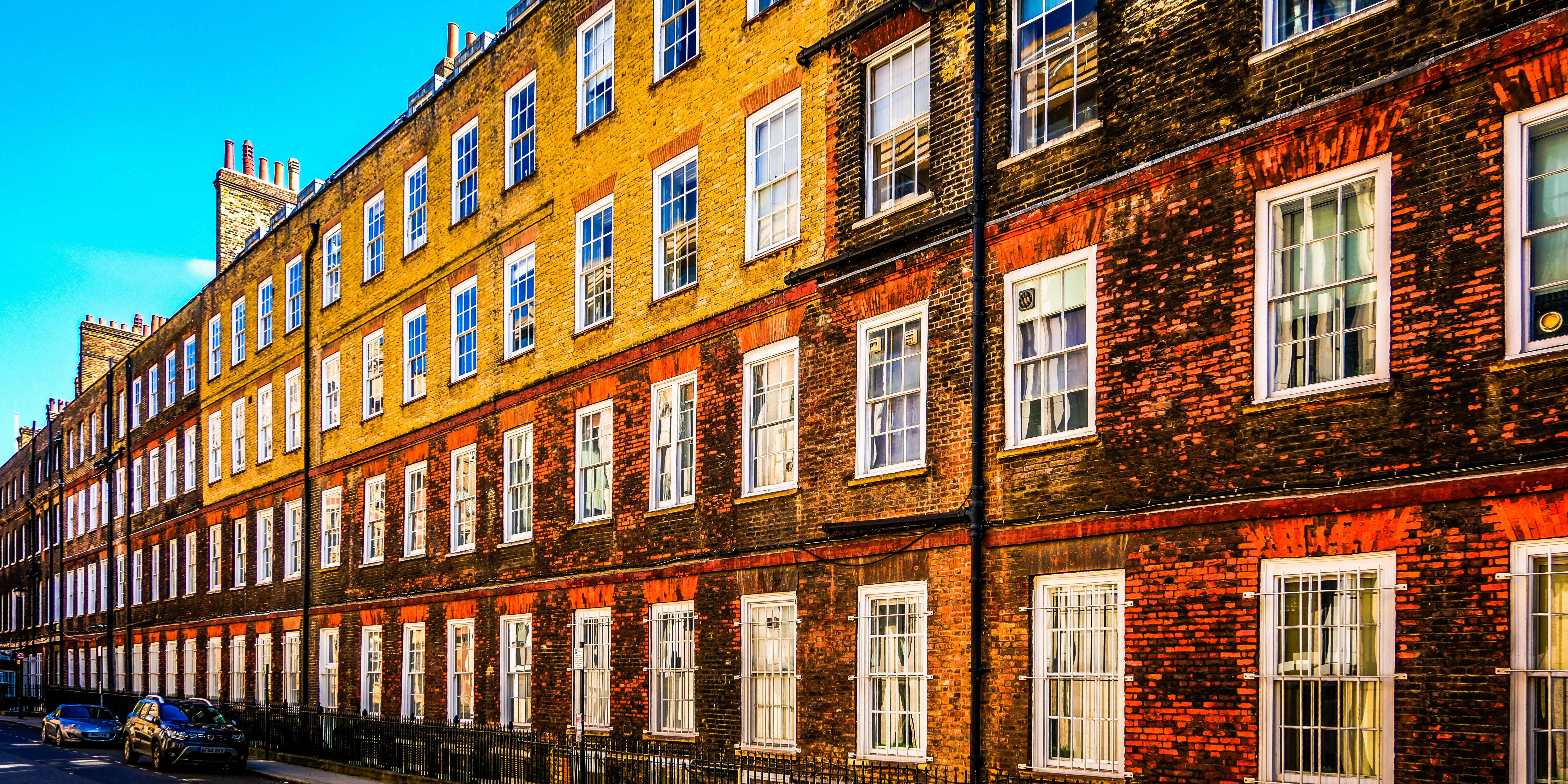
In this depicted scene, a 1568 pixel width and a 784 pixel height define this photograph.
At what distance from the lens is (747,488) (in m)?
19.6

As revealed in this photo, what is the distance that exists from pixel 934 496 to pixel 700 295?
20.5 feet

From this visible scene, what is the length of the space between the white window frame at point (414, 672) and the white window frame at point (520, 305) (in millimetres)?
6670

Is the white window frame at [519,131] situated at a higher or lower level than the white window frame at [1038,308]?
higher

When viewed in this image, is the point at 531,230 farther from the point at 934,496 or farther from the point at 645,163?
the point at 934,496

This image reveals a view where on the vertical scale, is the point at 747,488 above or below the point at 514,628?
above

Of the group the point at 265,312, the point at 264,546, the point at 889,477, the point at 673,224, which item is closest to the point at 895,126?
the point at 889,477

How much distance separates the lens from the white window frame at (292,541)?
36219mm

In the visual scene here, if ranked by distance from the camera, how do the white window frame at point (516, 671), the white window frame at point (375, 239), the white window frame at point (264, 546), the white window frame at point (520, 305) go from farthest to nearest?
1. the white window frame at point (264, 546)
2. the white window frame at point (375, 239)
3. the white window frame at point (520, 305)
4. the white window frame at point (516, 671)

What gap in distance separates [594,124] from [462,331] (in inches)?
262

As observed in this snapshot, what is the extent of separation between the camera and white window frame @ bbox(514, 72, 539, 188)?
26188mm

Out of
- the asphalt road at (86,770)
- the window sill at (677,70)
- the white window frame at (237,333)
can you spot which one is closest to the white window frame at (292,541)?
the asphalt road at (86,770)

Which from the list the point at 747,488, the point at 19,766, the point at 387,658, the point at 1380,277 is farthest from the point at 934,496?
the point at 19,766

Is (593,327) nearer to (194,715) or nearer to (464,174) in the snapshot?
(464,174)

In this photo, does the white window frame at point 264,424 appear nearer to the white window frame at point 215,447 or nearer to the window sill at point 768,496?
the white window frame at point 215,447
